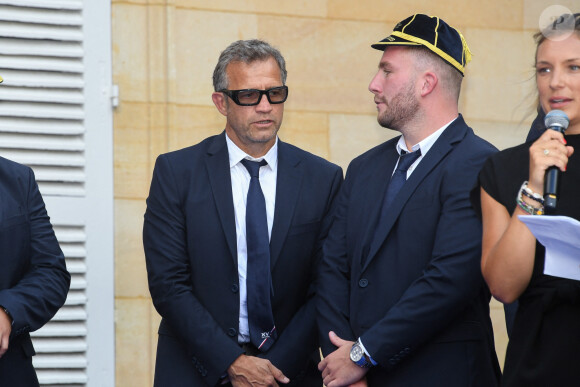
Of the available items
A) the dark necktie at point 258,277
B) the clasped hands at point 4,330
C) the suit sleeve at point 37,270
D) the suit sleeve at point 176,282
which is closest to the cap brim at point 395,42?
the dark necktie at point 258,277

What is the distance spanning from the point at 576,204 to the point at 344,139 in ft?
10.2

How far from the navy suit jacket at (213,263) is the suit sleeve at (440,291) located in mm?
651

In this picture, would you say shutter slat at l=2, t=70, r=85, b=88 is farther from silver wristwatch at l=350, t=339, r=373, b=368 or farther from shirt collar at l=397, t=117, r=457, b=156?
silver wristwatch at l=350, t=339, r=373, b=368

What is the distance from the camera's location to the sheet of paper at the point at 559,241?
3.05 meters

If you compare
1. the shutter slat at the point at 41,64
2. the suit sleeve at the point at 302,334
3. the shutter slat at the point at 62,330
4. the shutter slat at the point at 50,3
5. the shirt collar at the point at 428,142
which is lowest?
the shutter slat at the point at 62,330

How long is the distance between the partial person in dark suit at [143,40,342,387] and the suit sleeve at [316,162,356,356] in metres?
0.23

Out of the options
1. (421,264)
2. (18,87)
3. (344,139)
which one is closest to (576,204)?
(421,264)

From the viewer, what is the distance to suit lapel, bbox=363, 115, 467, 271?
13.8 feet

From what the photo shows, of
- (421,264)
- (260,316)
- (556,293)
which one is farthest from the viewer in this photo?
(260,316)

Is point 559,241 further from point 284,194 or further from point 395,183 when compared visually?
point 284,194

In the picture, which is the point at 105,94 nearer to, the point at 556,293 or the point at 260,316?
the point at 260,316

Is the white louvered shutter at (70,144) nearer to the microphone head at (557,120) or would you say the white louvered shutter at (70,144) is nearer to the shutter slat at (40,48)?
the shutter slat at (40,48)

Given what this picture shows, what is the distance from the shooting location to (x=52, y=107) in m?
6.04

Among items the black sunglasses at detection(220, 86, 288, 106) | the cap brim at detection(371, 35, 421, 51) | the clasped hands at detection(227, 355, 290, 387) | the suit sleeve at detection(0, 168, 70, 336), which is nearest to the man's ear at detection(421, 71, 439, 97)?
the cap brim at detection(371, 35, 421, 51)
